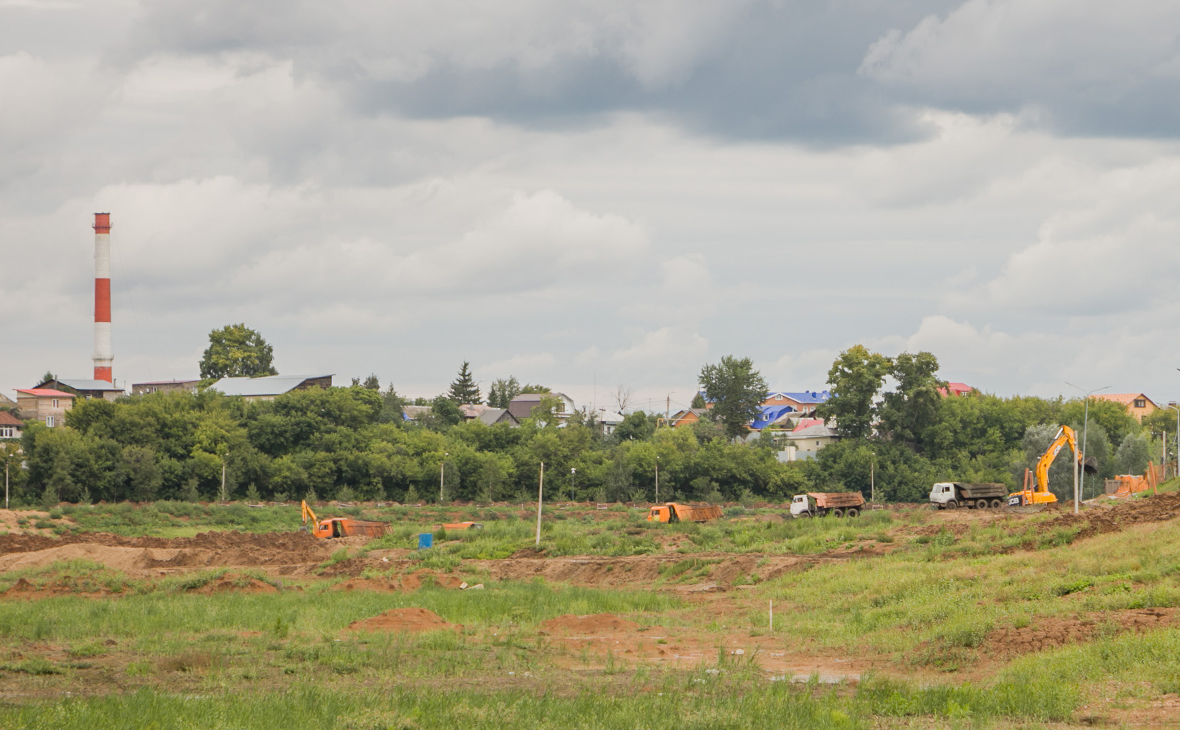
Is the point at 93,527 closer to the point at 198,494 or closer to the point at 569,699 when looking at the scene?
the point at 198,494

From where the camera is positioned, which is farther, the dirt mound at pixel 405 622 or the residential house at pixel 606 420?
the residential house at pixel 606 420

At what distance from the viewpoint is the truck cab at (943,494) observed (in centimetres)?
6562

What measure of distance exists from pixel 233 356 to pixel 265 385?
2519cm

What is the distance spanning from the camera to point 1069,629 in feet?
62.4

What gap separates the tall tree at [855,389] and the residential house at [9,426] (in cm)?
8973

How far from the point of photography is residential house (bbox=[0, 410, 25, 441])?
113 meters

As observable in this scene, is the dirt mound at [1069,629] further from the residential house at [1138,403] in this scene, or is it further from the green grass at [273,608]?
the residential house at [1138,403]

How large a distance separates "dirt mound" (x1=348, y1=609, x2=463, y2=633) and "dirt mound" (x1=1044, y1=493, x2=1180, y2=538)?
2143 cm

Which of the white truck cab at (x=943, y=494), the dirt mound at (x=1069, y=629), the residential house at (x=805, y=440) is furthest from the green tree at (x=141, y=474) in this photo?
the dirt mound at (x=1069, y=629)

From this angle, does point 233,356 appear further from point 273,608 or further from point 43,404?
point 273,608

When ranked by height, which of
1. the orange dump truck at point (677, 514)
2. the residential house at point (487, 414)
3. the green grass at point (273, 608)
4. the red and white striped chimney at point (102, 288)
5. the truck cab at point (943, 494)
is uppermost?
the red and white striped chimney at point (102, 288)

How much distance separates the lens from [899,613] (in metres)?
24.4

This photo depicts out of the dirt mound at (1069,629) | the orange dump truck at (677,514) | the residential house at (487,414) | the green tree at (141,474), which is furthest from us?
the residential house at (487,414)

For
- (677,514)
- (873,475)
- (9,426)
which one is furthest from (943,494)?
(9,426)
